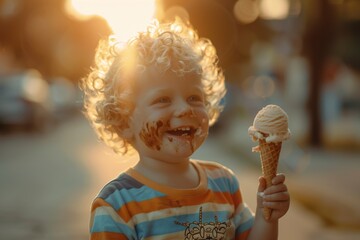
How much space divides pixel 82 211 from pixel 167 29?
5040 millimetres

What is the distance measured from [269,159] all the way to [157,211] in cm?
46

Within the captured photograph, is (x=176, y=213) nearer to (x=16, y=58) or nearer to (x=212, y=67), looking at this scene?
(x=212, y=67)

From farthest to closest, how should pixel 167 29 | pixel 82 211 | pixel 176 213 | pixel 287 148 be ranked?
pixel 287 148
pixel 82 211
pixel 167 29
pixel 176 213

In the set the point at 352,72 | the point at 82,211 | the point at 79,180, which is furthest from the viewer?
the point at 352,72

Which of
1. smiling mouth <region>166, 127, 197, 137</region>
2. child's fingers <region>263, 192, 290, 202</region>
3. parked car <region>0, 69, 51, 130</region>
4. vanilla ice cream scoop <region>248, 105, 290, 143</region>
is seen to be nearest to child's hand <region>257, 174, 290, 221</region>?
child's fingers <region>263, 192, 290, 202</region>

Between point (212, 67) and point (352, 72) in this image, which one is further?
point (352, 72)

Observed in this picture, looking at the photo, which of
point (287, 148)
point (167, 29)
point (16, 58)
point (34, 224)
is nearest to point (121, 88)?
point (167, 29)

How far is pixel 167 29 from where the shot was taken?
8.91ft

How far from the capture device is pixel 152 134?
2.45 meters

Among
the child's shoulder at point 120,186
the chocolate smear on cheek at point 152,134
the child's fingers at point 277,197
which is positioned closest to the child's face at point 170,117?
the chocolate smear on cheek at point 152,134

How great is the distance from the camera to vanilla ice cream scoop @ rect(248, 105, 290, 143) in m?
2.33

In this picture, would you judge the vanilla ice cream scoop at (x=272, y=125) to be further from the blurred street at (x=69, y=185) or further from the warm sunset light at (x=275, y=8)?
the warm sunset light at (x=275, y=8)

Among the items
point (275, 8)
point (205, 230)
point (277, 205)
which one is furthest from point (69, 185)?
point (275, 8)

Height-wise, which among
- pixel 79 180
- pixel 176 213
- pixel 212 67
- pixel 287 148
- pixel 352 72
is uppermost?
pixel 352 72
